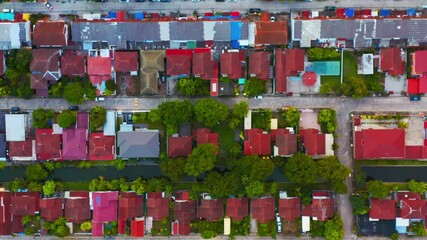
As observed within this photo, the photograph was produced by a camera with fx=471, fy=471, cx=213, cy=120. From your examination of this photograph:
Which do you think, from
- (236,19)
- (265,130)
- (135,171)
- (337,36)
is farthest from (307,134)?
(135,171)

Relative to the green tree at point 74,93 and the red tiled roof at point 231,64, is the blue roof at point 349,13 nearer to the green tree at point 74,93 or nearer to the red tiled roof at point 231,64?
the red tiled roof at point 231,64

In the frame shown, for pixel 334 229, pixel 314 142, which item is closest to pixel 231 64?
pixel 314 142

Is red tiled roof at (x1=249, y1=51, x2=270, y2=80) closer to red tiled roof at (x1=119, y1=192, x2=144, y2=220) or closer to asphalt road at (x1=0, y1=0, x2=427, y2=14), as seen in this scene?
asphalt road at (x1=0, y1=0, x2=427, y2=14)

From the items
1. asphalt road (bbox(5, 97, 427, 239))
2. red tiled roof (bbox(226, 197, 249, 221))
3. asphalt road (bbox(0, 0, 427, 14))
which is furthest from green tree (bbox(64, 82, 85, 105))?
red tiled roof (bbox(226, 197, 249, 221))

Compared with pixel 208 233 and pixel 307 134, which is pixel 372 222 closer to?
pixel 307 134

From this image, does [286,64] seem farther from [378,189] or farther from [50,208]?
[50,208]
